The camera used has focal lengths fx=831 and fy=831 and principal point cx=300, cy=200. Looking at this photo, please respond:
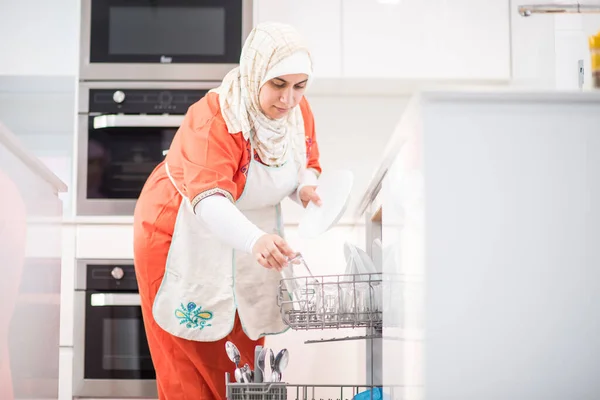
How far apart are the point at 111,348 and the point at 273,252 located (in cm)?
131

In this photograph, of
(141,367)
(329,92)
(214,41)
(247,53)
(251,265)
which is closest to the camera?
(247,53)

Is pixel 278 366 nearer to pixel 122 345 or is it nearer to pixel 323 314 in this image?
pixel 323 314

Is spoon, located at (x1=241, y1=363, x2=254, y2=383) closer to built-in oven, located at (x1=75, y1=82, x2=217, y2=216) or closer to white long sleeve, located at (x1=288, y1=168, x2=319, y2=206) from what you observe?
white long sleeve, located at (x1=288, y1=168, x2=319, y2=206)

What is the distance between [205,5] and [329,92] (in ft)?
1.87

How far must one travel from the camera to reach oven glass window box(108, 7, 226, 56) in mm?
2955

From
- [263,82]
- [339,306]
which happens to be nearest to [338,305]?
[339,306]

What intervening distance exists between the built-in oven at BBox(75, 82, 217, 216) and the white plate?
108cm

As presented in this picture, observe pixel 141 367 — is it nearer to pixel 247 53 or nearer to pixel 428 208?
pixel 247 53

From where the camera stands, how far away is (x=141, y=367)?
2.76 m

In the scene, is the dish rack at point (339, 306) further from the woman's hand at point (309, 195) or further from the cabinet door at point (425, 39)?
the cabinet door at point (425, 39)

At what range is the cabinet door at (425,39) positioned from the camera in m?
2.96

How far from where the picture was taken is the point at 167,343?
6.54ft

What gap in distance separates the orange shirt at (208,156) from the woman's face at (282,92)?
10cm

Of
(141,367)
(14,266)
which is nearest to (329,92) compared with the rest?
(141,367)
